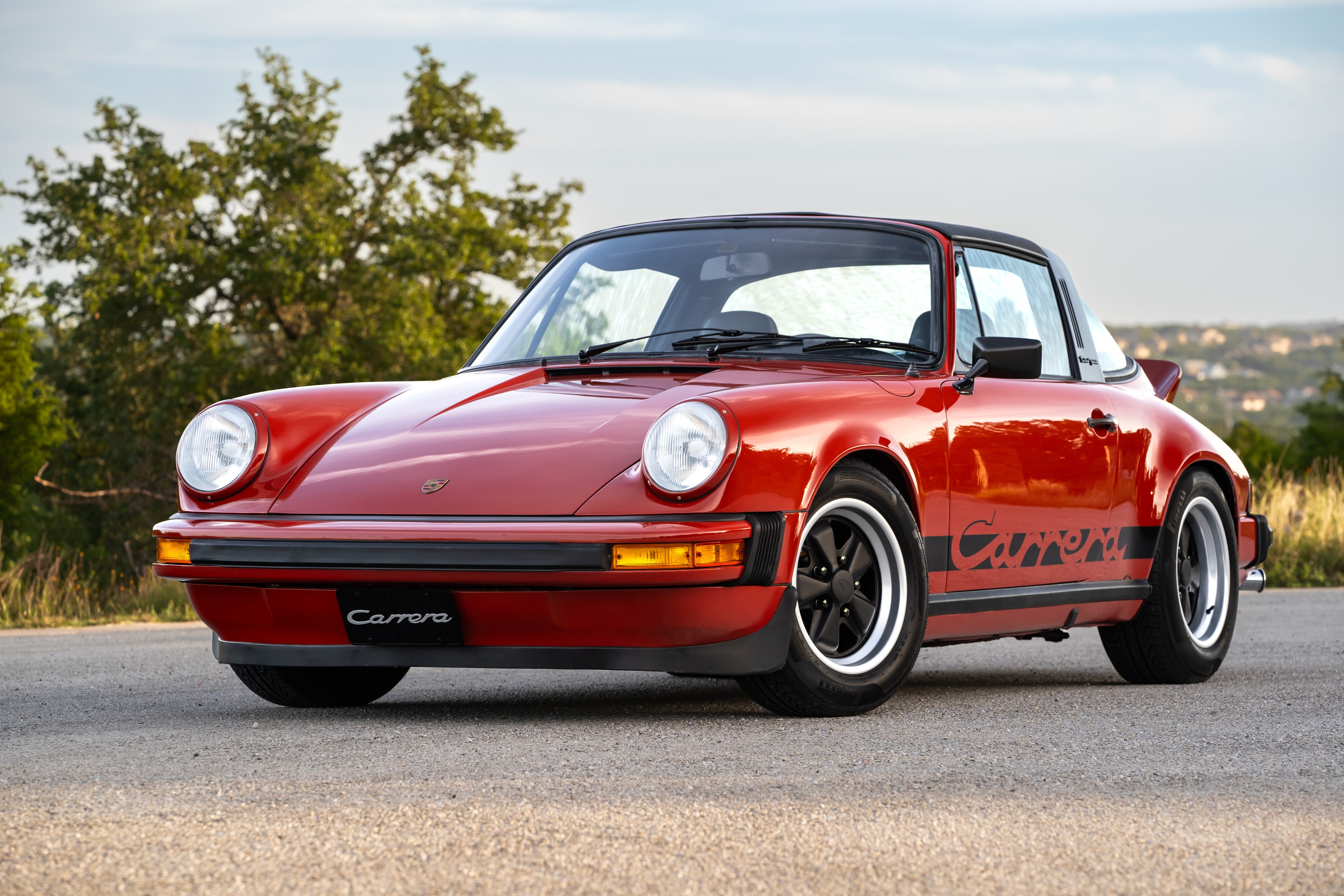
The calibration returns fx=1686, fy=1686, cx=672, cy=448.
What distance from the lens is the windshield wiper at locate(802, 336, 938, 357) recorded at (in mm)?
5680

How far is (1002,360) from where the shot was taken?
18.5ft

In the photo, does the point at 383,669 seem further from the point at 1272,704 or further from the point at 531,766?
the point at 1272,704

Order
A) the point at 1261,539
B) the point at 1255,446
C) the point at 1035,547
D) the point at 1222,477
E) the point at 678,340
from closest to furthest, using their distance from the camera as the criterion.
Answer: the point at 678,340 → the point at 1035,547 → the point at 1222,477 → the point at 1261,539 → the point at 1255,446

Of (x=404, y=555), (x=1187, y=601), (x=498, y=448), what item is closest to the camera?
(x=404, y=555)

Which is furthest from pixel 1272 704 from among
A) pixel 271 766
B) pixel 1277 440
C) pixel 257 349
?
pixel 1277 440

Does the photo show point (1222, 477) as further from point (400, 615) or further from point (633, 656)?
point (400, 615)

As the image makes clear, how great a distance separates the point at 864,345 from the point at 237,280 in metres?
29.1

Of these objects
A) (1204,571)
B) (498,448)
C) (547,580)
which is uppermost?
(498,448)

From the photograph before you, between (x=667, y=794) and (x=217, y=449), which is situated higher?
(x=217, y=449)

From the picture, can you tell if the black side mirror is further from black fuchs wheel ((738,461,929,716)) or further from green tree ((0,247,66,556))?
green tree ((0,247,66,556))

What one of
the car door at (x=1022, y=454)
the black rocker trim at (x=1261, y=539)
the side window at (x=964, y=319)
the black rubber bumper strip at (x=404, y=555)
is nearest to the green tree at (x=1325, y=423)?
the black rocker trim at (x=1261, y=539)

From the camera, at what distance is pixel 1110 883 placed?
2.90 metres

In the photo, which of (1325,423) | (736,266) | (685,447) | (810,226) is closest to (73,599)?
(736,266)

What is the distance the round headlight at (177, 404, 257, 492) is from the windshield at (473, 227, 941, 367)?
1202 mm
